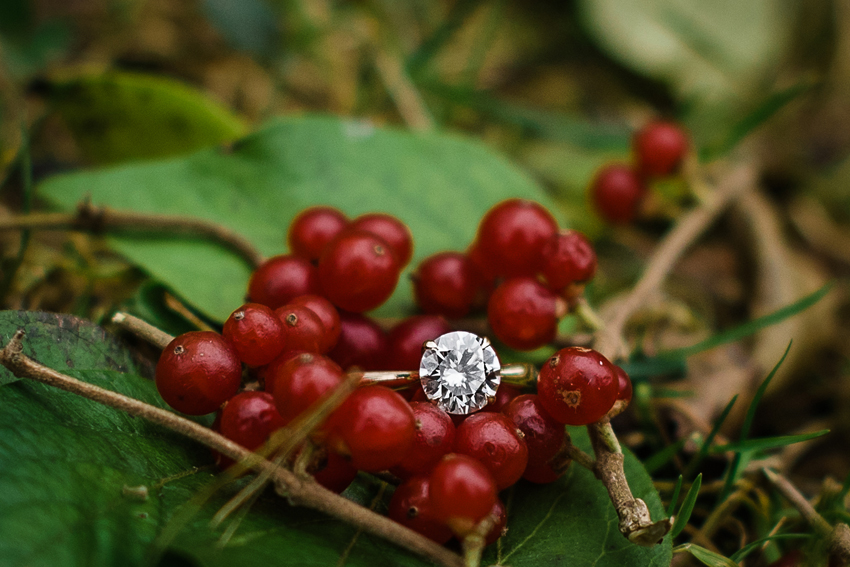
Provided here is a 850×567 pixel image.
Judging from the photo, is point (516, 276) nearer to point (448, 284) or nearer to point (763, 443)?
point (448, 284)

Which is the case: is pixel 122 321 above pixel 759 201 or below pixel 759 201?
below

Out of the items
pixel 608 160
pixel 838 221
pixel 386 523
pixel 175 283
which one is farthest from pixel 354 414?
pixel 838 221

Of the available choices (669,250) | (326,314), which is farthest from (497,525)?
(669,250)

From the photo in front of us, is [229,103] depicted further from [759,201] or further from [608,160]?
[759,201]

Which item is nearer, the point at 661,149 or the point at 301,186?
the point at 301,186

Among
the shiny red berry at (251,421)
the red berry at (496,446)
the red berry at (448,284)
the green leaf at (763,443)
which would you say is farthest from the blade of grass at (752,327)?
the shiny red berry at (251,421)

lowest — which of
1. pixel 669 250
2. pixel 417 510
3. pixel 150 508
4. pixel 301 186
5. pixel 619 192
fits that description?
pixel 150 508

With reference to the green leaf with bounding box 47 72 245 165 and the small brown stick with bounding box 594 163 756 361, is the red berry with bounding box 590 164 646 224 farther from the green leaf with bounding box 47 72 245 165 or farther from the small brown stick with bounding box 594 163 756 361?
the green leaf with bounding box 47 72 245 165
